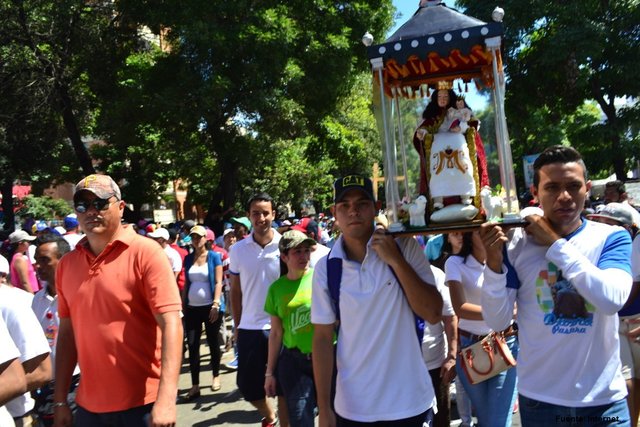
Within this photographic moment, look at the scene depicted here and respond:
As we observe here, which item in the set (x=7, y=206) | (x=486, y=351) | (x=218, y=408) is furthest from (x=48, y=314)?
(x=7, y=206)

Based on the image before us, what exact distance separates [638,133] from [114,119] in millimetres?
16735

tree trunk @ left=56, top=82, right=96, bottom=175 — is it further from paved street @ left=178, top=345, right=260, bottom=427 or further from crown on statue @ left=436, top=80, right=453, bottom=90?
crown on statue @ left=436, top=80, right=453, bottom=90

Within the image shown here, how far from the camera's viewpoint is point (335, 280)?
310 cm

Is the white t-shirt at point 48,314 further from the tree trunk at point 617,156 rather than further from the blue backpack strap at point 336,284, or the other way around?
the tree trunk at point 617,156

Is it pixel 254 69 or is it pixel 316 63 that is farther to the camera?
pixel 316 63

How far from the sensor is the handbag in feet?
12.4

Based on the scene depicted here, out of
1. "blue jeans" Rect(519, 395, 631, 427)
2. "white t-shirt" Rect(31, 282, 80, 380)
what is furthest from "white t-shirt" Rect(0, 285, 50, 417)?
"blue jeans" Rect(519, 395, 631, 427)

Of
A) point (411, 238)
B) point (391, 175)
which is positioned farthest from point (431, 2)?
point (411, 238)

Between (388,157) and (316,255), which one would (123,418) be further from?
(316,255)

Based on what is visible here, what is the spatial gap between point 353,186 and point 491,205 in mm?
768

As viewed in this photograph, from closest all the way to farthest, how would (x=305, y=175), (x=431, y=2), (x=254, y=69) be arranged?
(x=431, y=2) < (x=254, y=69) < (x=305, y=175)

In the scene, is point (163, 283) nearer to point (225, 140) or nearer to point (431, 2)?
point (431, 2)

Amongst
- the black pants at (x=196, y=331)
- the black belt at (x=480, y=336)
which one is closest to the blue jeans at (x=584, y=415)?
the black belt at (x=480, y=336)

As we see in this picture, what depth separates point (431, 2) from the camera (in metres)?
3.53
